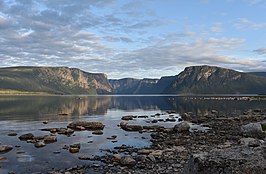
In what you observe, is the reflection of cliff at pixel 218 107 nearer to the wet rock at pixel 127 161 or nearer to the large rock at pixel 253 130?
the large rock at pixel 253 130

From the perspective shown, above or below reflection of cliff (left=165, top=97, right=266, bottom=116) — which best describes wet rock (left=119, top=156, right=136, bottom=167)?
above

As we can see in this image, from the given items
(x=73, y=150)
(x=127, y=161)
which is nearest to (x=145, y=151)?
(x=127, y=161)

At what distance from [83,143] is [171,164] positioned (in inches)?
634

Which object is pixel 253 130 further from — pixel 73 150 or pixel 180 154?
pixel 73 150

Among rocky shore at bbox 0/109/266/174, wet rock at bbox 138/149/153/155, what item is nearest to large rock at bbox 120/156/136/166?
rocky shore at bbox 0/109/266/174

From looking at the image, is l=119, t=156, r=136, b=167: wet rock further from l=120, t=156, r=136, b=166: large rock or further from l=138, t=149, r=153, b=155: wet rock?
l=138, t=149, r=153, b=155: wet rock

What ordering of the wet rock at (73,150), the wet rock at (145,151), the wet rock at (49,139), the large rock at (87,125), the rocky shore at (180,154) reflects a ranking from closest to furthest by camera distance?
1. the rocky shore at (180,154)
2. the wet rock at (145,151)
3. the wet rock at (73,150)
4. the wet rock at (49,139)
5. the large rock at (87,125)

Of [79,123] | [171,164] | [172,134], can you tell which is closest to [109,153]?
[171,164]

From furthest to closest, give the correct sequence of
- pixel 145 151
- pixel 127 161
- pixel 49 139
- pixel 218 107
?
pixel 218 107, pixel 49 139, pixel 145 151, pixel 127 161

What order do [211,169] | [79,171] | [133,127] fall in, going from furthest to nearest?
1. [133,127]
2. [79,171]
3. [211,169]

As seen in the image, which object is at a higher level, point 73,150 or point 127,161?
point 127,161

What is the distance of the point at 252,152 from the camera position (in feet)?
41.0

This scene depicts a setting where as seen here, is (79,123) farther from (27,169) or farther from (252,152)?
(252,152)

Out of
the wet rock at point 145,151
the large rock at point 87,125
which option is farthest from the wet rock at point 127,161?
the large rock at point 87,125
